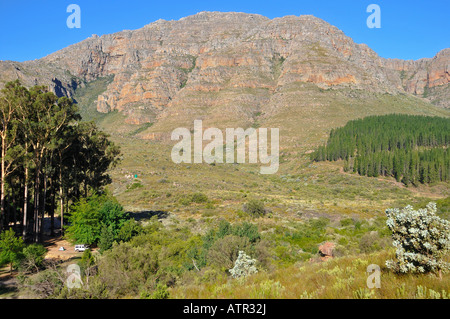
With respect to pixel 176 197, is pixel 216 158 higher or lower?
higher

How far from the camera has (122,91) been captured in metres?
195

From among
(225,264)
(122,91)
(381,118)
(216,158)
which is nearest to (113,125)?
(122,91)

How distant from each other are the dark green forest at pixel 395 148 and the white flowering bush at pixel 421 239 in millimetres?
76878

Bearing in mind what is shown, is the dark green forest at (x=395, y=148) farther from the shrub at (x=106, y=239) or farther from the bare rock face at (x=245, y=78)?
the shrub at (x=106, y=239)

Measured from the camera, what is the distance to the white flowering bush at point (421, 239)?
5.30 meters

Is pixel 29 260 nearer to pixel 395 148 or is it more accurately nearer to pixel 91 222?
pixel 91 222

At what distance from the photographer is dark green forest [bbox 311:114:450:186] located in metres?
69.6

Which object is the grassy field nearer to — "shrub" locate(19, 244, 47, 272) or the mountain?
"shrub" locate(19, 244, 47, 272)

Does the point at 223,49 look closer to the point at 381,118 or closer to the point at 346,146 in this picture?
the point at 381,118

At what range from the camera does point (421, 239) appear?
219 inches

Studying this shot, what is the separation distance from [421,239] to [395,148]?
99.8 metres

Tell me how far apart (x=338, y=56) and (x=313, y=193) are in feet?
484

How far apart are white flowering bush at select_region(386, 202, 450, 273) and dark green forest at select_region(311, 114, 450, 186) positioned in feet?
252
